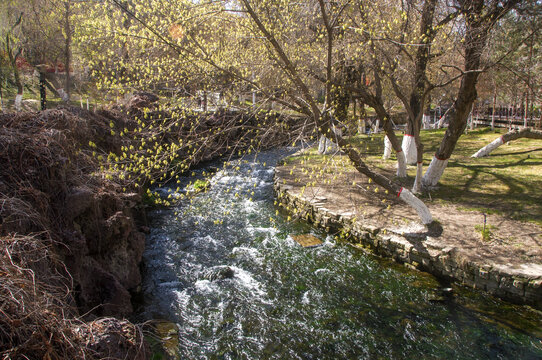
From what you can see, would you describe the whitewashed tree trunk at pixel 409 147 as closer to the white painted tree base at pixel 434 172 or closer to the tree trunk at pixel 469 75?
the white painted tree base at pixel 434 172

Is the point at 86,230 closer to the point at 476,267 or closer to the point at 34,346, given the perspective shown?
the point at 34,346

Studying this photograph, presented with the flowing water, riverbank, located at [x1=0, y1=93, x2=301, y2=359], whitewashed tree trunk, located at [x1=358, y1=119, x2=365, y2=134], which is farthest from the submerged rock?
whitewashed tree trunk, located at [x1=358, y1=119, x2=365, y2=134]

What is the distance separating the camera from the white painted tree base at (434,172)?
34.8 feet

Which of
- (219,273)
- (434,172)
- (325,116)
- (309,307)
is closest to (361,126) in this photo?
(434,172)

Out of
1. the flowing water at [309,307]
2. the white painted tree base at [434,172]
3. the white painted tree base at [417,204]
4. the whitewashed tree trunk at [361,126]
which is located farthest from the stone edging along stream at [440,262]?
the whitewashed tree trunk at [361,126]

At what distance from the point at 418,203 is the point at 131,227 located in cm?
662

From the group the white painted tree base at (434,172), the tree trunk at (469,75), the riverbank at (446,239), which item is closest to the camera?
the riverbank at (446,239)

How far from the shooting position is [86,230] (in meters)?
6.48

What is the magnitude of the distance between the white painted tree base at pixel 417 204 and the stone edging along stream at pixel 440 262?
0.64m

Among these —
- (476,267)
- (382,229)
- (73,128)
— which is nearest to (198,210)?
(73,128)

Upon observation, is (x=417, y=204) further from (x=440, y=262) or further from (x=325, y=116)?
(x=325, y=116)

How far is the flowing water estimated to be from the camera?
566cm

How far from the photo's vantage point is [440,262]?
7535 millimetres

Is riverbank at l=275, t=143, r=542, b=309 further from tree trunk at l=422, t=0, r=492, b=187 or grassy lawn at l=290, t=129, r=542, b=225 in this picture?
tree trunk at l=422, t=0, r=492, b=187
